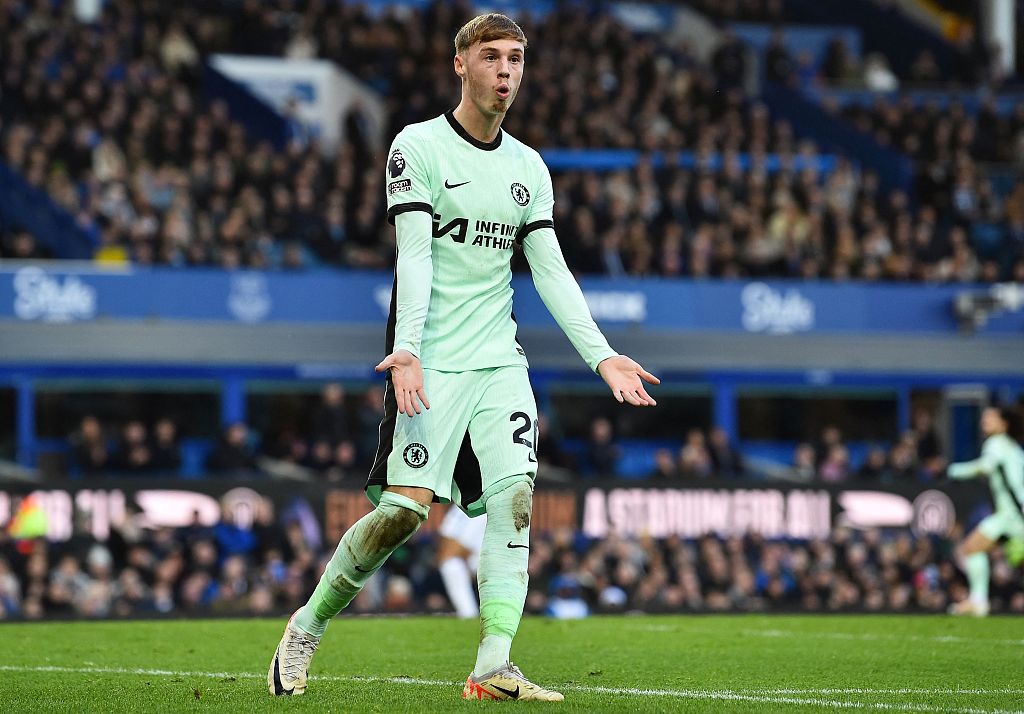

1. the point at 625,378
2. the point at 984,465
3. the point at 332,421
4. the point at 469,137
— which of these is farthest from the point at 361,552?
the point at 332,421

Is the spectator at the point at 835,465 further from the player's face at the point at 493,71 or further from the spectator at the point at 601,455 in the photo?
the player's face at the point at 493,71

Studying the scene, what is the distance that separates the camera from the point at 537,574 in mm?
18484

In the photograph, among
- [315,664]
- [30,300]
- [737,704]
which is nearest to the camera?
[737,704]

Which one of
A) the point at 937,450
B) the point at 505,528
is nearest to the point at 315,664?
the point at 505,528

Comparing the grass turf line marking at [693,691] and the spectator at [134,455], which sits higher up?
Result: the grass turf line marking at [693,691]

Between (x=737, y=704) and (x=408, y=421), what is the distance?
1.57m

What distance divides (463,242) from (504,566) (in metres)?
1.21

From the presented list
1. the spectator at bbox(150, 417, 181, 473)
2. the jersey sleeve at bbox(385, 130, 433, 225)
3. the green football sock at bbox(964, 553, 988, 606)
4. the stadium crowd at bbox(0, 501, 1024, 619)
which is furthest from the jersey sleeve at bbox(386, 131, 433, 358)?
the spectator at bbox(150, 417, 181, 473)

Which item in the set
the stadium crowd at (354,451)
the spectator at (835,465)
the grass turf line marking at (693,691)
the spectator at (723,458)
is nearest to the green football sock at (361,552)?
the grass turf line marking at (693,691)

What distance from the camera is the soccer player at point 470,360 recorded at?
646cm

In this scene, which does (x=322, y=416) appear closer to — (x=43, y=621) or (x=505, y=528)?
(x=43, y=621)

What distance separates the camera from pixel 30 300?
22.4 m

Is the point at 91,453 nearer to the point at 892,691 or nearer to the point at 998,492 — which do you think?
the point at 998,492

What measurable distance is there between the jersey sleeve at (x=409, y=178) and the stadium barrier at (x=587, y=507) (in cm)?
1178
